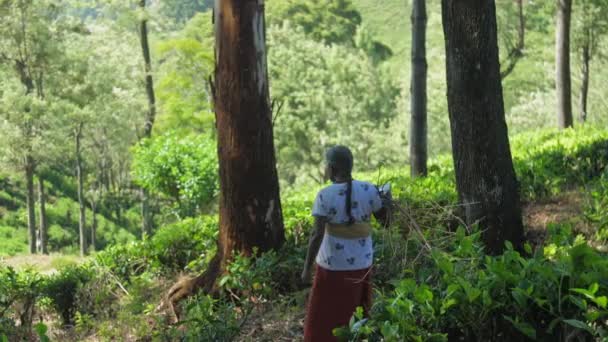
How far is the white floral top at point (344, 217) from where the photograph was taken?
4.56 metres

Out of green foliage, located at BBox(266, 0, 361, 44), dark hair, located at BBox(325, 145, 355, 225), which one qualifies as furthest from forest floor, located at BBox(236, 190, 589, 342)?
green foliage, located at BBox(266, 0, 361, 44)

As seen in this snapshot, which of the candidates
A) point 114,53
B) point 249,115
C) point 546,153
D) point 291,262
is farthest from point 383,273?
point 114,53

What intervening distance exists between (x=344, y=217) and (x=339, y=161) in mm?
381

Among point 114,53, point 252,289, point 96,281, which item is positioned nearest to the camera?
point 252,289

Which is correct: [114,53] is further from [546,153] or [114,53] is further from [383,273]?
[383,273]

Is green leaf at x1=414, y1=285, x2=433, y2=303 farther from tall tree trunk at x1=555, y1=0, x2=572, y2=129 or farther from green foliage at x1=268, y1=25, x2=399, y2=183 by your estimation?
green foliage at x1=268, y1=25, x2=399, y2=183

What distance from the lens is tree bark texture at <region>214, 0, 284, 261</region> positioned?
22.3 ft

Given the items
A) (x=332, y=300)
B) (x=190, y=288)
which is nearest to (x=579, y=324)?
(x=332, y=300)

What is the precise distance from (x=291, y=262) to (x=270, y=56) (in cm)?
3154

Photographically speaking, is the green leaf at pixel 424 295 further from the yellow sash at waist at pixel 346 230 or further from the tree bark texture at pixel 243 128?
the tree bark texture at pixel 243 128

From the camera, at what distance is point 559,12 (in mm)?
16047

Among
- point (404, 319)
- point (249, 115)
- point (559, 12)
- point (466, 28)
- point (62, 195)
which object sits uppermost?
point (559, 12)

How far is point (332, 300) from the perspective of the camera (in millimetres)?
4691

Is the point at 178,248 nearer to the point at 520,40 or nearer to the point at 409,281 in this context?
the point at 409,281
